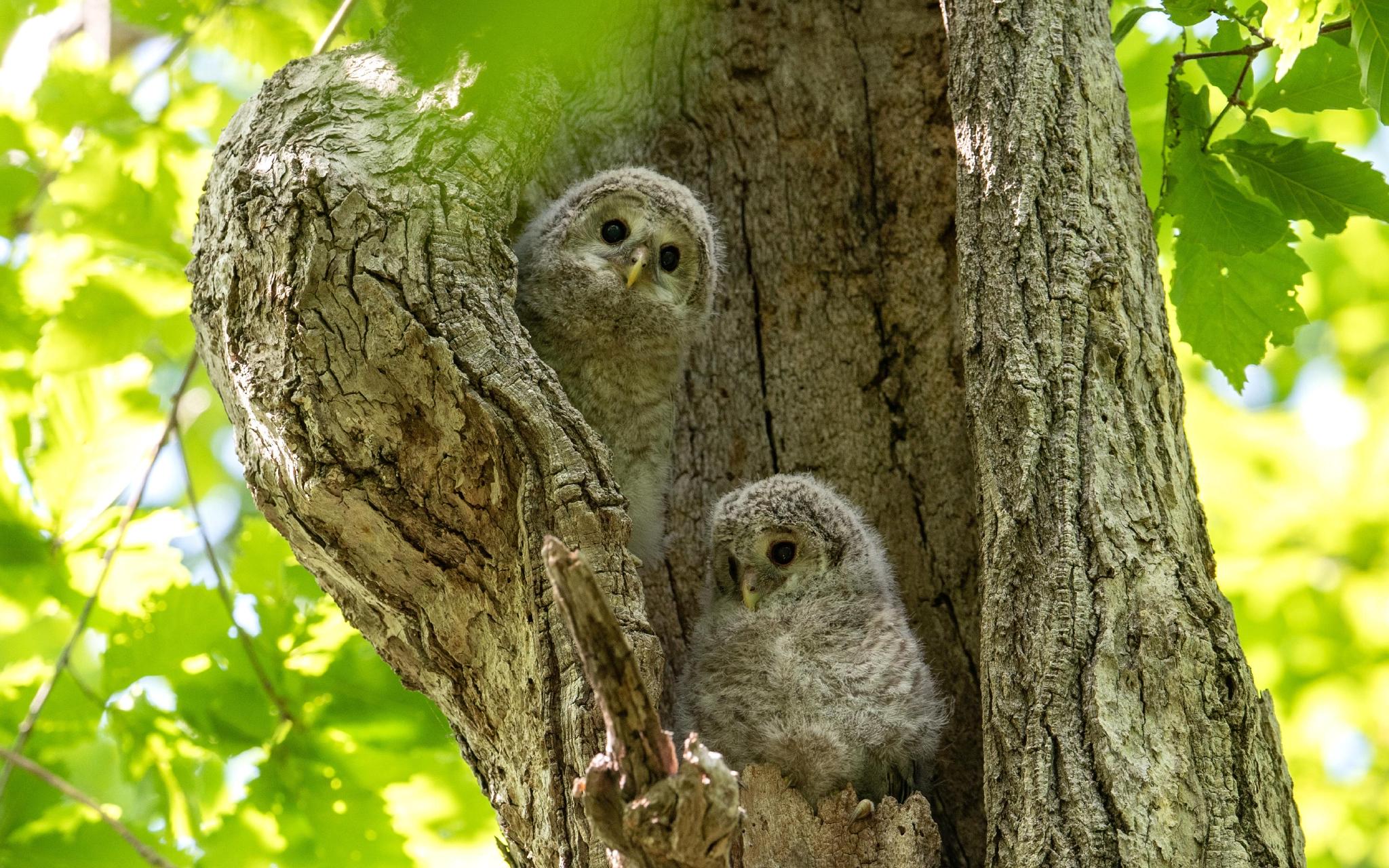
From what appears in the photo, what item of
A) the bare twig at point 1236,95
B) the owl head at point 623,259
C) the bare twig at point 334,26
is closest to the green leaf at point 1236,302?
the bare twig at point 1236,95

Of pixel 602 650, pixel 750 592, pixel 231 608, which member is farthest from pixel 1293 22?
pixel 231 608

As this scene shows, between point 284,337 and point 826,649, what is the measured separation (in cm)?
148

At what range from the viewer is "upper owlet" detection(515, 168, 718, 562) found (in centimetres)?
340

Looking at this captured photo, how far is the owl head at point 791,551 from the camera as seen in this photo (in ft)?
10.7

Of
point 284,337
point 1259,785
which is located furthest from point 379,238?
point 1259,785

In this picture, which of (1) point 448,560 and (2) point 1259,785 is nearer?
(2) point 1259,785

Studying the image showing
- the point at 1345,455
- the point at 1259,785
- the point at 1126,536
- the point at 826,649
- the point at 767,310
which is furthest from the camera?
the point at 1345,455

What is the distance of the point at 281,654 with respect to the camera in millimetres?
3953

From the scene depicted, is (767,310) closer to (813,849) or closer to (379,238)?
(379,238)

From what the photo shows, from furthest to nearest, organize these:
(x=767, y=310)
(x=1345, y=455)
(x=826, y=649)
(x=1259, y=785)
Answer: (x=1345, y=455), (x=767, y=310), (x=826, y=649), (x=1259, y=785)

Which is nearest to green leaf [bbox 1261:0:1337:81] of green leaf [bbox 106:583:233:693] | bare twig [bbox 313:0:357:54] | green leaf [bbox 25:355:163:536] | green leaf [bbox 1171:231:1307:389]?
green leaf [bbox 1171:231:1307:389]

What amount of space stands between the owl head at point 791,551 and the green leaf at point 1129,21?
4.90 feet

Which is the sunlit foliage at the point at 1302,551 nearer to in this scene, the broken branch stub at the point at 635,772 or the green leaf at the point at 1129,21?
the green leaf at the point at 1129,21

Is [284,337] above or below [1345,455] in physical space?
below
